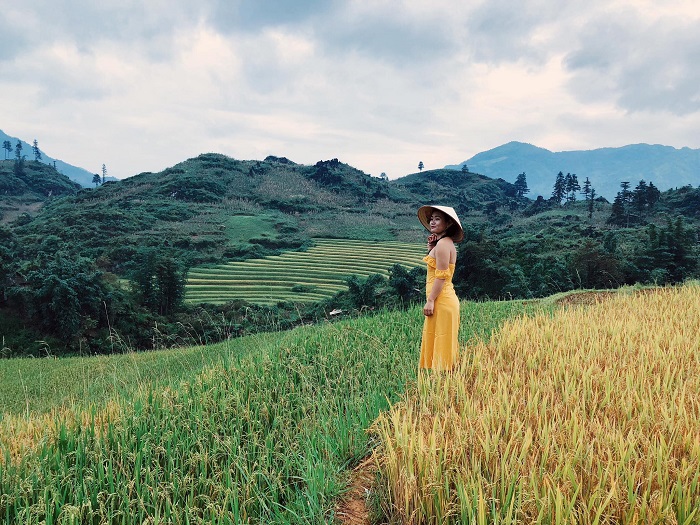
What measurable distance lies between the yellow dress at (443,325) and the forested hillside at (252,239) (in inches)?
122

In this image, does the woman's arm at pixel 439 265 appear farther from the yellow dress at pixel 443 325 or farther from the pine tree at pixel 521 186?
the pine tree at pixel 521 186

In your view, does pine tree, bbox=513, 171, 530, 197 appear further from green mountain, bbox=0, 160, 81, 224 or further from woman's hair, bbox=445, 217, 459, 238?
woman's hair, bbox=445, 217, 459, 238

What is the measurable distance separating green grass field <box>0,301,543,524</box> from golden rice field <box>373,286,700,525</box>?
1.52ft

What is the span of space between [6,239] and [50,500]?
187ft

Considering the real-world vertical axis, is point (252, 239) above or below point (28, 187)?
below

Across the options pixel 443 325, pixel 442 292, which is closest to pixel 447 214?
pixel 442 292

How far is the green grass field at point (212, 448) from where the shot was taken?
277cm

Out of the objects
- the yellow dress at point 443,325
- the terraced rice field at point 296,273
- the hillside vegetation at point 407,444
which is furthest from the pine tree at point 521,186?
the yellow dress at point 443,325

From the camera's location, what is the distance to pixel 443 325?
474 cm

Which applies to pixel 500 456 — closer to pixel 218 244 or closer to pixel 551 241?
pixel 551 241

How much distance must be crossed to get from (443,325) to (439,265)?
68 centimetres

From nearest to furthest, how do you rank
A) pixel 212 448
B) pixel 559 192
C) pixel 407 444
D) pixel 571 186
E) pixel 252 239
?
pixel 407 444 < pixel 212 448 < pixel 252 239 < pixel 559 192 < pixel 571 186

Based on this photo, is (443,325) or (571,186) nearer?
(443,325)

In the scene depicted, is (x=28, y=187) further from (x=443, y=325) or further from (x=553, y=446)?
(x=553, y=446)
